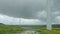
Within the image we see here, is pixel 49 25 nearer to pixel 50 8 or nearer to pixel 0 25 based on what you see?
pixel 50 8

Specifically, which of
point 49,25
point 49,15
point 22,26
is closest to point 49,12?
point 49,15

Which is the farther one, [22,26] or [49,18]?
[22,26]

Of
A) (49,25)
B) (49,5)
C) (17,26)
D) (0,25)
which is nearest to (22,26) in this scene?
(17,26)

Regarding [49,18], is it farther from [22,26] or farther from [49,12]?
[22,26]

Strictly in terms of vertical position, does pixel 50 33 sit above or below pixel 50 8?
below

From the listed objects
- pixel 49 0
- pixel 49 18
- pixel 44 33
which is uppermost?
pixel 49 0

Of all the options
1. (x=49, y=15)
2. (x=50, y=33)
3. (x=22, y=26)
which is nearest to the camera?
(x=50, y=33)

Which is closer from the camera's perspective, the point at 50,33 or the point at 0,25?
the point at 50,33

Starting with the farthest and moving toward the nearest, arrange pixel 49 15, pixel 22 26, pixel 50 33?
pixel 22 26, pixel 49 15, pixel 50 33

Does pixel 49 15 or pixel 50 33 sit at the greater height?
pixel 49 15
